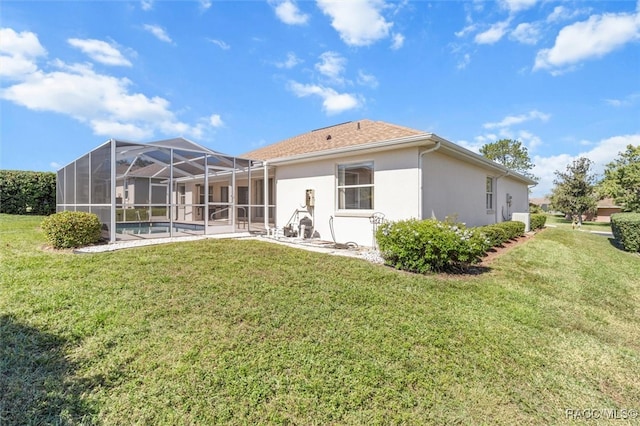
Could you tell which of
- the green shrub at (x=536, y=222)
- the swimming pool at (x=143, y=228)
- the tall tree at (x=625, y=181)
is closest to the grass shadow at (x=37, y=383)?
the swimming pool at (x=143, y=228)

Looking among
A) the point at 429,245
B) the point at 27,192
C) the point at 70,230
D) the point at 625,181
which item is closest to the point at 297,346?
the point at 429,245

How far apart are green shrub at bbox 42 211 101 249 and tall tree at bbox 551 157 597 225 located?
125ft

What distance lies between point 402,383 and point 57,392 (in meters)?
3.24

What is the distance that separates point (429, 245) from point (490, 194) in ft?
33.7

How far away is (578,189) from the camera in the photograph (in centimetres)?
2972

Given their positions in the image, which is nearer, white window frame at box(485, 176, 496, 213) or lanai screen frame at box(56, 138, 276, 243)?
lanai screen frame at box(56, 138, 276, 243)

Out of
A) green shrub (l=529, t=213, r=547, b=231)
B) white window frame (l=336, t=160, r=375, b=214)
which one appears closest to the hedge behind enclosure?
white window frame (l=336, t=160, r=375, b=214)

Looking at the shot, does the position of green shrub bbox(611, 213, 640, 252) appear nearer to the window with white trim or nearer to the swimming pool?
the window with white trim

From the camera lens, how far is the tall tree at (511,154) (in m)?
44.0

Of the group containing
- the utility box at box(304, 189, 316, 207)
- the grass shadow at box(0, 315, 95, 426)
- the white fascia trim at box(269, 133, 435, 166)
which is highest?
the white fascia trim at box(269, 133, 435, 166)

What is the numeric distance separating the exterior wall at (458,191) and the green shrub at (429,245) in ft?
3.26

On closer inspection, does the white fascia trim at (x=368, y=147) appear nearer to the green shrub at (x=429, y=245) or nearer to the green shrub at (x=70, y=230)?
the green shrub at (x=429, y=245)

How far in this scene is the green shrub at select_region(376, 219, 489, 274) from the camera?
6.37 m

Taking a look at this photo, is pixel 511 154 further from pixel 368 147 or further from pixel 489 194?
pixel 368 147
